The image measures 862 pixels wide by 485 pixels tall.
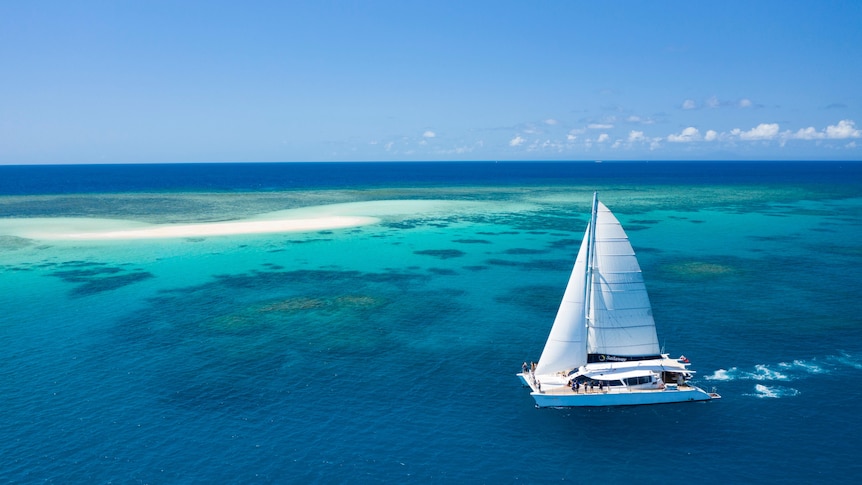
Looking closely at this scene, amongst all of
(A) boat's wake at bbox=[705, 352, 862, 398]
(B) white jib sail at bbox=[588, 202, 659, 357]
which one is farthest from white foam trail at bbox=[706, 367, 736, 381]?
(B) white jib sail at bbox=[588, 202, 659, 357]

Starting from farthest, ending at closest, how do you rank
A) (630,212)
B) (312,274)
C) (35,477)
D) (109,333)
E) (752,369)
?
(630,212)
(312,274)
(109,333)
(752,369)
(35,477)

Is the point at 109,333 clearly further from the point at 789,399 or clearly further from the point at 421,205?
the point at 421,205

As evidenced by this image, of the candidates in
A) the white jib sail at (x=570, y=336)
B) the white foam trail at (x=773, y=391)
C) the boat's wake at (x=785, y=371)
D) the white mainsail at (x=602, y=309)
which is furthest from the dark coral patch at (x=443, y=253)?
the white foam trail at (x=773, y=391)

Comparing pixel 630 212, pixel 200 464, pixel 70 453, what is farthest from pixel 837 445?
pixel 630 212

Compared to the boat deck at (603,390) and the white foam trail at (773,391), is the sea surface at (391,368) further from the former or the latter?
the boat deck at (603,390)

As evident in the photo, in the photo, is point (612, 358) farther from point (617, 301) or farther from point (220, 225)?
Answer: point (220, 225)

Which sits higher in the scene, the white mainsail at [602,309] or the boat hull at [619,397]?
→ the white mainsail at [602,309]

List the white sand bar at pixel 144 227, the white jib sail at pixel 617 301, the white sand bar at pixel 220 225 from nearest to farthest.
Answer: the white jib sail at pixel 617 301
the white sand bar at pixel 144 227
the white sand bar at pixel 220 225
